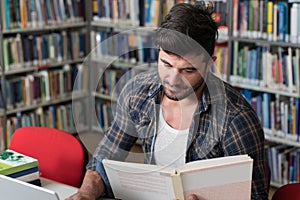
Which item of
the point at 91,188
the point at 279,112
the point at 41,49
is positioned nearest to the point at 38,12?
the point at 41,49

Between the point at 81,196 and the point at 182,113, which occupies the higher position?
the point at 182,113

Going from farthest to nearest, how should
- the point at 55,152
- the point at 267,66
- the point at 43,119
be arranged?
the point at 43,119, the point at 267,66, the point at 55,152

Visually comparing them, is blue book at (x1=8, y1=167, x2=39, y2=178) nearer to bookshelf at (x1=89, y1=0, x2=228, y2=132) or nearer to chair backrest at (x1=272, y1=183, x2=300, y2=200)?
bookshelf at (x1=89, y1=0, x2=228, y2=132)

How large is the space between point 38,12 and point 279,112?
1983 millimetres

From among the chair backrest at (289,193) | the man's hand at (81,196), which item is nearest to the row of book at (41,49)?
the man's hand at (81,196)

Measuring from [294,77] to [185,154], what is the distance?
1.76 m

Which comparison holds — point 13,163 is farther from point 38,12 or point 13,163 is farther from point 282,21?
point 38,12

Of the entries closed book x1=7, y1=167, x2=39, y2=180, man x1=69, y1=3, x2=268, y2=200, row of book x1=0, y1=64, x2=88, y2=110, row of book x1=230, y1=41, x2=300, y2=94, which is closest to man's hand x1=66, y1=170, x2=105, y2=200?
man x1=69, y1=3, x2=268, y2=200

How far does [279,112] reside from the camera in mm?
3244

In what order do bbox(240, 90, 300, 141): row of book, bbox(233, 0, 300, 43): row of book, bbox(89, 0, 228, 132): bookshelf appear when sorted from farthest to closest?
bbox(240, 90, 300, 141): row of book < bbox(233, 0, 300, 43): row of book < bbox(89, 0, 228, 132): bookshelf

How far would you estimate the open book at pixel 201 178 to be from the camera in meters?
1.35

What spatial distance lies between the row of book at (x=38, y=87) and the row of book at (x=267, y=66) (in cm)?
121

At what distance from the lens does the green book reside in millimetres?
1632

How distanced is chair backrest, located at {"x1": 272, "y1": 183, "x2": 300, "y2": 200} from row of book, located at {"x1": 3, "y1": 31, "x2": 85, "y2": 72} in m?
2.59
